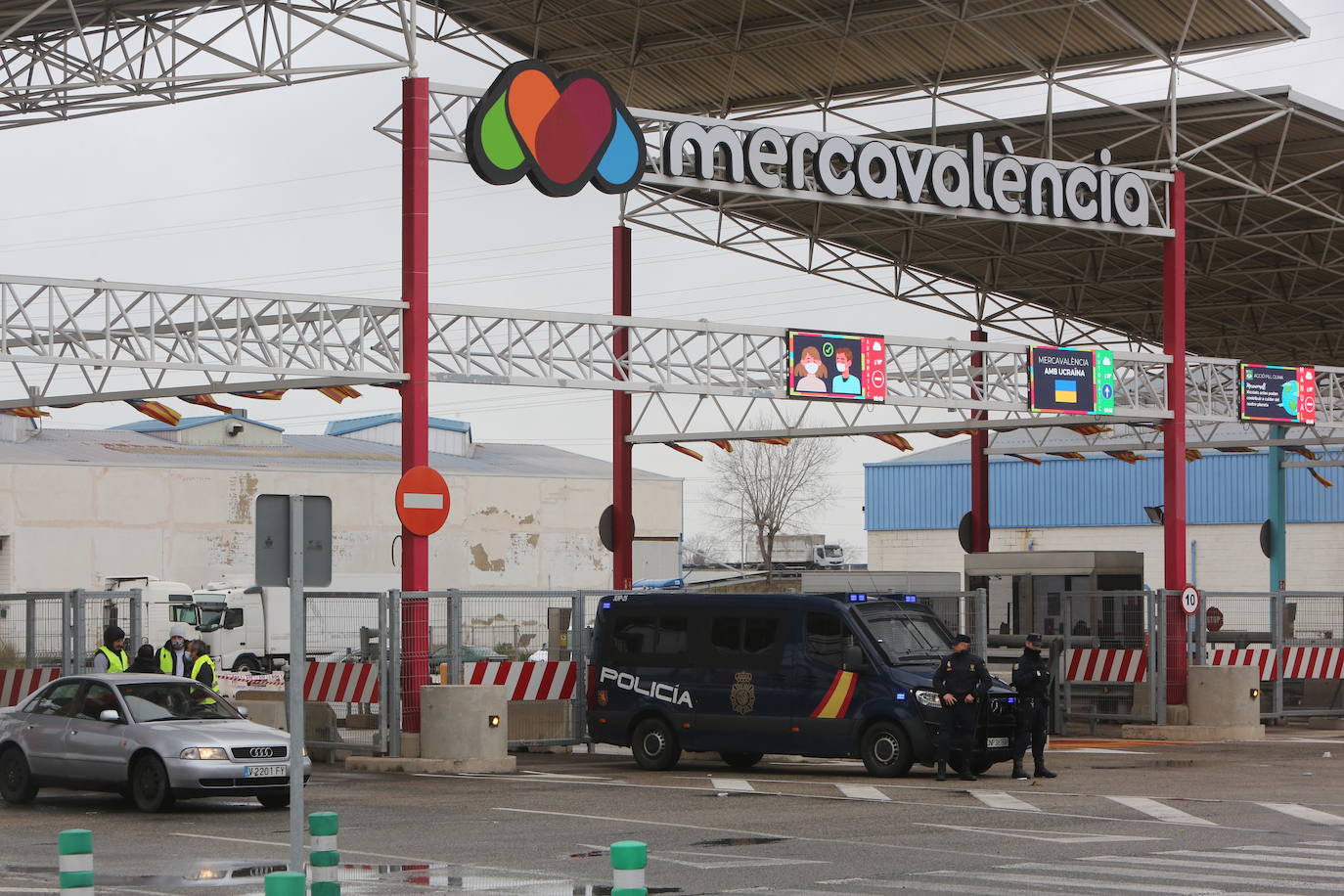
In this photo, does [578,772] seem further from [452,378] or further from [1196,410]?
[1196,410]

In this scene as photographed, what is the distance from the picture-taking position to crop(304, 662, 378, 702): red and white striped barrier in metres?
24.7

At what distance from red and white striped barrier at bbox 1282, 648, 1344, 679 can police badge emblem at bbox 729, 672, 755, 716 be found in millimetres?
13340

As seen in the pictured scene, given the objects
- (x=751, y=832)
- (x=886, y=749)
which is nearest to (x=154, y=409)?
(x=886, y=749)

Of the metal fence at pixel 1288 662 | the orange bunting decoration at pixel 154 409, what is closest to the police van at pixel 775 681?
the orange bunting decoration at pixel 154 409

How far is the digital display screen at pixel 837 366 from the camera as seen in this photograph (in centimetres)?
3170

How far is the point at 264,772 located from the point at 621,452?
22633 millimetres

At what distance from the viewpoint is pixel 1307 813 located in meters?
18.1

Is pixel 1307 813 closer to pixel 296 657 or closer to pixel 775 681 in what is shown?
pixel 775 681

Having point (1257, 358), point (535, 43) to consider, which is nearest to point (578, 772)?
point (535, 43)

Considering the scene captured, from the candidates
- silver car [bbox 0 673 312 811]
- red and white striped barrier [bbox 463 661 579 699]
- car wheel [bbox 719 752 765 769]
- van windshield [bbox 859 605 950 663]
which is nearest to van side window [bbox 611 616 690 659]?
car wheel [bbox 719 752 765 769]

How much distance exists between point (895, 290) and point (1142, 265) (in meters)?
6.00

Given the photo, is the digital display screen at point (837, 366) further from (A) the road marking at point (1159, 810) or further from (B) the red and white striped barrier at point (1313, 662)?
(A) the road marking at point (1159, 810)

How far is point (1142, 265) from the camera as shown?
46438mm

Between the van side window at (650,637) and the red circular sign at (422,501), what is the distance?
2.78m
